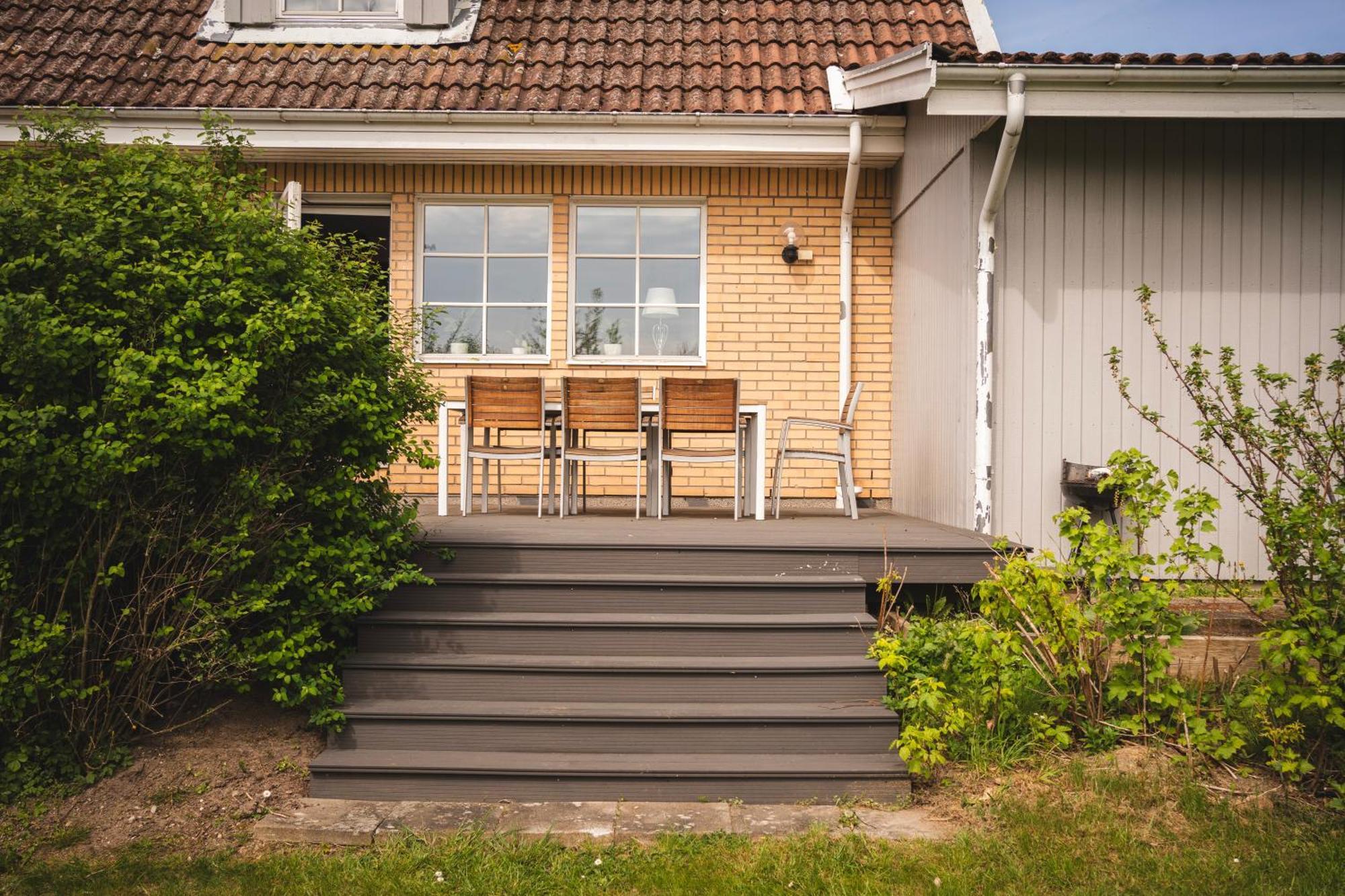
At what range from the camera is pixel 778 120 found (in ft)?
25.2

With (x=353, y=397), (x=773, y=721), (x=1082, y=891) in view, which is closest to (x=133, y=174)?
(x=353, y=397)

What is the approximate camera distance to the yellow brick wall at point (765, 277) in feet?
27.2

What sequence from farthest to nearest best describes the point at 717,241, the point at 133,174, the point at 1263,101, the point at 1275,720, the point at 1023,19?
1. the point at 1023,19
2. the point at 717,241
3. the point at 1263,101
4. the point at 133,174
5. the point at 1275,720

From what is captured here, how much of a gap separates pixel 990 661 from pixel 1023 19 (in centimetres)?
3906

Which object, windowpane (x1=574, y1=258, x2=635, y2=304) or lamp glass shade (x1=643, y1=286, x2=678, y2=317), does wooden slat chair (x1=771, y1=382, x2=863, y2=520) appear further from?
windowpane (x1=574, y1=258, x2=635, y2=304)

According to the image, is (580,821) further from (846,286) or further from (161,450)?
(846,286)

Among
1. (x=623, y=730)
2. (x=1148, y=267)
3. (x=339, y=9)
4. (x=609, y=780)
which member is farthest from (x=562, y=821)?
(x=339, y=9)

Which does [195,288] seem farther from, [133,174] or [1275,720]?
[1275,720]

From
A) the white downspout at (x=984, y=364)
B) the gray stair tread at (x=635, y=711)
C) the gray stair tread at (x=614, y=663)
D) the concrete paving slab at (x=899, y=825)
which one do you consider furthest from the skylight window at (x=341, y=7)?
the concrete paving slab at (x=899, y=825)

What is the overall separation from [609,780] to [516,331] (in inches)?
193

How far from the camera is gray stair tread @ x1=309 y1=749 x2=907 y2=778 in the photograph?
418 cm

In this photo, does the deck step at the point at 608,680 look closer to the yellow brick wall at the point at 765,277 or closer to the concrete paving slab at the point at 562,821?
the concrete paving slab at the point at 562,821

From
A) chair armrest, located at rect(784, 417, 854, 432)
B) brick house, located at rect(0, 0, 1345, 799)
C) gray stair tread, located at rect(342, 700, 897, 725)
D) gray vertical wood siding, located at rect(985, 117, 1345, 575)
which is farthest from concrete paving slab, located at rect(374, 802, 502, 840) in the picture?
chair armrest, located at rect(784, 417, 854, 432)

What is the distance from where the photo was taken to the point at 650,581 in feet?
16.8
